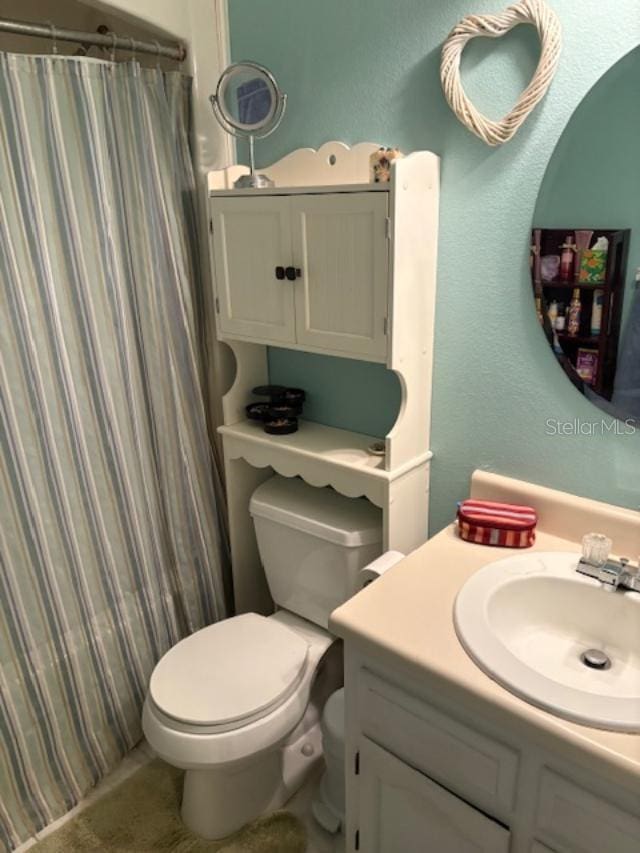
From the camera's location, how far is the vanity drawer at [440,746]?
0.96 meters

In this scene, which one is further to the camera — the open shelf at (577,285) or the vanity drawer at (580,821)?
the open shelf at (577,285)

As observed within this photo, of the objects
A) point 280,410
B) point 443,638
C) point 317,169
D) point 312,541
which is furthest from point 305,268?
point 443,638

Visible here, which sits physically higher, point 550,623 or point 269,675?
point 550,623

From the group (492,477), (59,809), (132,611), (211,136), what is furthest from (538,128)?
(59,809)

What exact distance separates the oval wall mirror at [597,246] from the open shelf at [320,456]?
0.44 metres

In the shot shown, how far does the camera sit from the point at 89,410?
1.56m

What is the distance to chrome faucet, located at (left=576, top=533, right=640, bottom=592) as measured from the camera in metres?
1.12

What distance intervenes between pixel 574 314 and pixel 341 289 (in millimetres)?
486

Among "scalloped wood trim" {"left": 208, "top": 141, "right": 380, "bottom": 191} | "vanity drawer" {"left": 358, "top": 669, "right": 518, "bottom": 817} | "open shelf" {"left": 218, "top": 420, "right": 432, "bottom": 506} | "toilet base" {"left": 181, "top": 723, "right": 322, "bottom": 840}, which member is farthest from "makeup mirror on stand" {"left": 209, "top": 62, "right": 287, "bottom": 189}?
"toilet base" {"left": 181, "top": 723, "right": 322, "bottom": 840}

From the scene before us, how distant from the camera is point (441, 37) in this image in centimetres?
127

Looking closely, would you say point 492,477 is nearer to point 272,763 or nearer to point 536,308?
point 536,308

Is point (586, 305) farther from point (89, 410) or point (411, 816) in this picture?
point (89, 410)

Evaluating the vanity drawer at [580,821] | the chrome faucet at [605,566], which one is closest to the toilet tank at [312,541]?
the chrome faucet at [605,566]

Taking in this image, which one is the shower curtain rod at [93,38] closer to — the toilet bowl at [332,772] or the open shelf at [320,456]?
the open shelf at [320,456]
